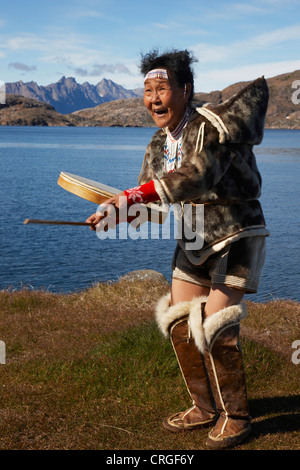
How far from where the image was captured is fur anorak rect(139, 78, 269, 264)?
3.68 m

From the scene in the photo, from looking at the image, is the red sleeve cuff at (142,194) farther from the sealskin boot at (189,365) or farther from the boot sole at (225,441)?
the boot sole at (225,441)

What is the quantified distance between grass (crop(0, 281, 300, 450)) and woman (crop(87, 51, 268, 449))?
410 mm

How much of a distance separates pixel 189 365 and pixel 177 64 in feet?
8.01

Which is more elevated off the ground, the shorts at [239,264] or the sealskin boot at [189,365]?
the shorts at [239,264]

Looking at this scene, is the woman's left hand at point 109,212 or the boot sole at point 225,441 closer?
the woman's left hand at point 109,212

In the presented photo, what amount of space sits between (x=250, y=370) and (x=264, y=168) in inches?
2176

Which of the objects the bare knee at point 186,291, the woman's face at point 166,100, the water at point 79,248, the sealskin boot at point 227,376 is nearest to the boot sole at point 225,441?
the sealskin boot at point 227,376

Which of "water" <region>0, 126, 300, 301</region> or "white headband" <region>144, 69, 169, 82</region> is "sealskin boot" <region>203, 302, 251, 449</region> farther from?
"water" <region>0, 126, 300, 301</region>

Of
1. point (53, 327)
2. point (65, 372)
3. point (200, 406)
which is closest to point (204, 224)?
point (200, 406)

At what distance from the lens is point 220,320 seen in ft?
13.6

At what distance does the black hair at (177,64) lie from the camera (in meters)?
4.03

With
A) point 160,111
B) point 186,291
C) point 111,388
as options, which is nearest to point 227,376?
point 186,291

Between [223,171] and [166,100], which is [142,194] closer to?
[223,171]
